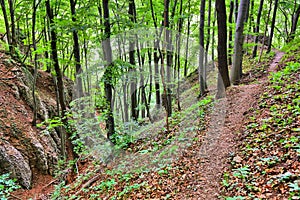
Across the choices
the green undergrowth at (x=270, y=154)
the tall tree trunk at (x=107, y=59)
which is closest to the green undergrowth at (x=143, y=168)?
the tall tree trunk at (x=107, y=59)

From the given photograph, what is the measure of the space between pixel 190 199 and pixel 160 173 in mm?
1292

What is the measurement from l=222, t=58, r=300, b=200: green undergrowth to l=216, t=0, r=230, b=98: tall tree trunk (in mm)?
2824

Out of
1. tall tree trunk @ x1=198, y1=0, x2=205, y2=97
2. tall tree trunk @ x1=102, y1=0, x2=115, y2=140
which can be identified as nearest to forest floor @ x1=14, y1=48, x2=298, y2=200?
tall tree trunk @ x1=102, y1=0, x2=115, y2=140

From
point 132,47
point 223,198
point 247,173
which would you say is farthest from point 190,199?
point 132,47

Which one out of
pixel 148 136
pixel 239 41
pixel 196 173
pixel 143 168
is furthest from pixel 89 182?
pixel 239 41

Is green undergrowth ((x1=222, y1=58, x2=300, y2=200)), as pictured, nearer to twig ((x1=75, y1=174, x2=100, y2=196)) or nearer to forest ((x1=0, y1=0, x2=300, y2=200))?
forest ((x1=0, y1=0, x2=300, y2=200))

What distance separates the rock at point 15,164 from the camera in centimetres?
693

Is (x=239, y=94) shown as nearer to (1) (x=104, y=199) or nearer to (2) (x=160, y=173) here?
(2) (x=160, y=173)

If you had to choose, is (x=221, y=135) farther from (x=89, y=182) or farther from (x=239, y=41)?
(x=239, y=41)

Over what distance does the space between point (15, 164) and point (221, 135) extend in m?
7.10

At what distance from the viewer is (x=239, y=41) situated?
28.6ft

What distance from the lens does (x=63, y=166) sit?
8.47 m

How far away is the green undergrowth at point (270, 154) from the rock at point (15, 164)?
7.08 m

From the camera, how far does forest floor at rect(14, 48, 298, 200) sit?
13.3ft
